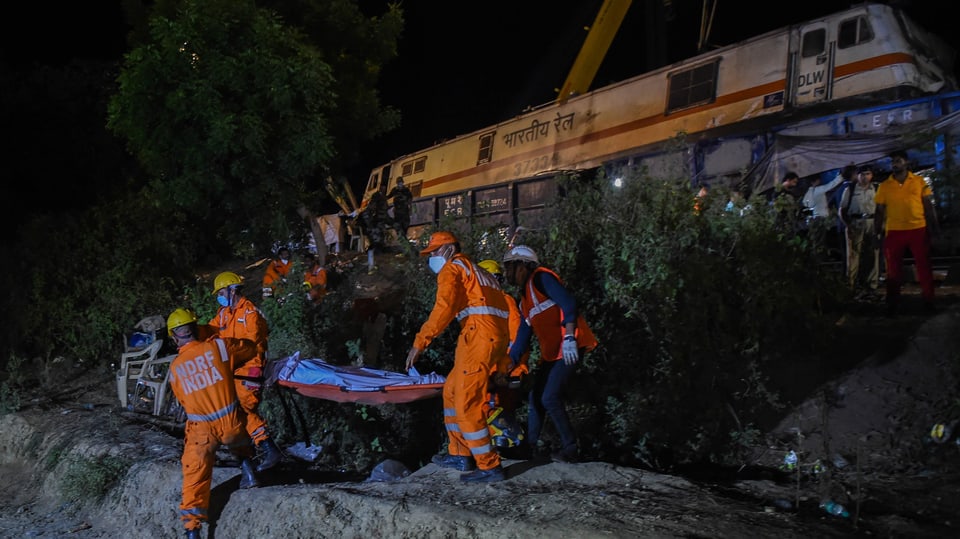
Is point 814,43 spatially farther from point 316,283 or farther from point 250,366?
point 250,366

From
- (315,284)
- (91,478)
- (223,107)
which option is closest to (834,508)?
(315,284)

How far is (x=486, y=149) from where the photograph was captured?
727 inches

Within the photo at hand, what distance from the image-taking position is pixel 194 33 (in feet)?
31.4

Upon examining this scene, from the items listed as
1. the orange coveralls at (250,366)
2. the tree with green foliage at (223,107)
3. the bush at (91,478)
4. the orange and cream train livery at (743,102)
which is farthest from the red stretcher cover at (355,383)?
the tree with green foliage at (223,107)

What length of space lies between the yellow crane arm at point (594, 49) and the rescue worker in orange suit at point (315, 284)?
11534 millimetres

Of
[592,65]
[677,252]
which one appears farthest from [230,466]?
[592,65]

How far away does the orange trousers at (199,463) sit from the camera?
444cm

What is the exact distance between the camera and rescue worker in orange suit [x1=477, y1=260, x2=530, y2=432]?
188 inches

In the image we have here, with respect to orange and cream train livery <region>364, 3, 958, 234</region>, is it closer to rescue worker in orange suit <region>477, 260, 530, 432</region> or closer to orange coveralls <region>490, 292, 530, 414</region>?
rescue worker in orange suit <region>477, 260, 530, 432</region>

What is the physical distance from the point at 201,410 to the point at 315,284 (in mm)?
3092

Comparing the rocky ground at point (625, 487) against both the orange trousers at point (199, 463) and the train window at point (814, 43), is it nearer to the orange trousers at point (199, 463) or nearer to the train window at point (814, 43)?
the orange trousers at point (199, 463)

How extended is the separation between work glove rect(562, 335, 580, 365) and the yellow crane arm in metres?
14.6

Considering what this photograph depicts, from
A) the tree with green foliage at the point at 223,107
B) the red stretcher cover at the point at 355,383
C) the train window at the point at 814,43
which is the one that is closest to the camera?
the red stretcher cover at the point at 355,383

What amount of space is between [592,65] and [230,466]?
1568 cm
